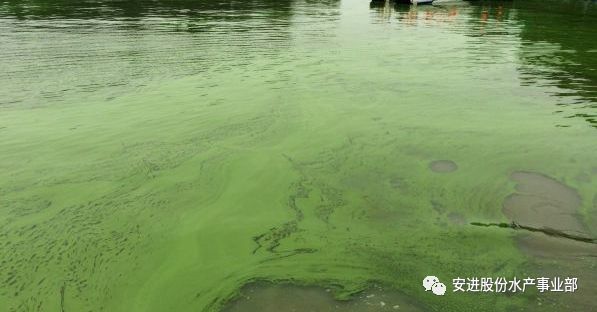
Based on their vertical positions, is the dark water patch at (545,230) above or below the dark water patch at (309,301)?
above

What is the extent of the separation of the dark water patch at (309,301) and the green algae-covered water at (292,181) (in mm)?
13

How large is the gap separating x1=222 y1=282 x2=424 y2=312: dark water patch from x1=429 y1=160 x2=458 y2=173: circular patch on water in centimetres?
203

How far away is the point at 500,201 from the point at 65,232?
3963 mm

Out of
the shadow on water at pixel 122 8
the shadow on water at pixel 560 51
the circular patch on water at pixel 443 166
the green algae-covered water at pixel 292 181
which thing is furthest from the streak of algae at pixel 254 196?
the shadow on water at pixel 122 8

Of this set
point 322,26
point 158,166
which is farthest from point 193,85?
point 322,26

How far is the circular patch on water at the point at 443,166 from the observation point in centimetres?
443

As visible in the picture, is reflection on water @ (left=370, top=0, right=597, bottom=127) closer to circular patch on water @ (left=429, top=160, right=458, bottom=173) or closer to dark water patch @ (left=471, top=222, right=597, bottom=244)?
circular patch on water @ (left=429, top=160, right=458, bottom=173)

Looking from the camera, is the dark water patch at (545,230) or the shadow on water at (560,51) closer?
the dark water patch at (545,230)

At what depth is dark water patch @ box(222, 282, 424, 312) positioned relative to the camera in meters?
2.68

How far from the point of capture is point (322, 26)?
49.9 feet

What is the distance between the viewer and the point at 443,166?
14.8ft

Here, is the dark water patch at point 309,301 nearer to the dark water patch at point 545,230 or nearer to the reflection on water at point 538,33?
the dark water patch at point 545,230

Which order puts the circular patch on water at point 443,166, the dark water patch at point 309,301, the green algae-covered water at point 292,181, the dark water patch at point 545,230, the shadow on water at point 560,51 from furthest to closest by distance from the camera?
the shadow on water at point 560,51
the circular patch on water at point 443,166
the dark water patch at point 545,230
the green algae-covered water at point 292,181
the dark water patch at point 309,301

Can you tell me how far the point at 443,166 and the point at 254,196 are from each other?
217 cm
